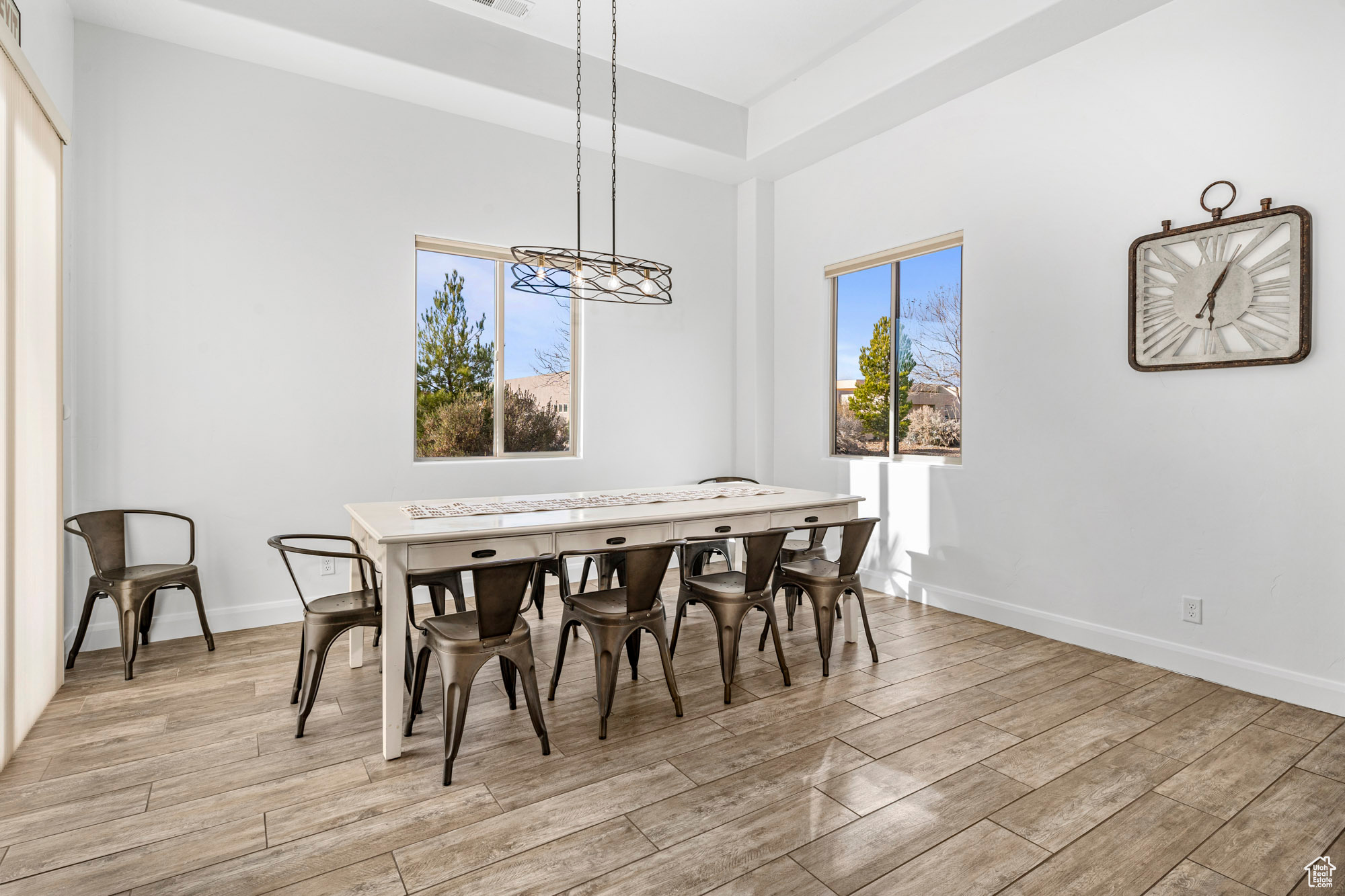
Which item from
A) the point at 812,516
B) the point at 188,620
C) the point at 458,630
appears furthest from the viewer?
the point at 188,620

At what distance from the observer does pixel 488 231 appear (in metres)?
Answer: 4.61

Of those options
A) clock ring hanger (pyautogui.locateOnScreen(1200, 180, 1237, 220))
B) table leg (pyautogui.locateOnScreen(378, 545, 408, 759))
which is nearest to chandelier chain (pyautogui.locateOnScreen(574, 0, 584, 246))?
table leg (pyautogui.locateOnScreen(378, 545, 408, 759))

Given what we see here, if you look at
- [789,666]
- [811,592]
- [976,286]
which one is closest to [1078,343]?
[976,286]

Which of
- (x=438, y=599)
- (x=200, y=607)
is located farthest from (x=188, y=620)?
(x=438, y=599)

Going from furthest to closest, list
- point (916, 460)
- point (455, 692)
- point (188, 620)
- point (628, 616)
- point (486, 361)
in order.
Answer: point (486, 361)
point (916, 460)
point (188, 620)
point (628, 616)
point (455, 692)

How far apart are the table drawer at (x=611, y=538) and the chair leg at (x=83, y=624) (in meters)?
2.36

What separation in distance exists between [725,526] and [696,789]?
134 centimetres

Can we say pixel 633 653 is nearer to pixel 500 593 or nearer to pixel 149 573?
pixel 500 593

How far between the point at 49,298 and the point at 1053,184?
4859mm

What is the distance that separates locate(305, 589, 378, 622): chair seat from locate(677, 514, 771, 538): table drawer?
53.1 inches

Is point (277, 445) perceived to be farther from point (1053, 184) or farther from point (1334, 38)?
point (1334, 38)

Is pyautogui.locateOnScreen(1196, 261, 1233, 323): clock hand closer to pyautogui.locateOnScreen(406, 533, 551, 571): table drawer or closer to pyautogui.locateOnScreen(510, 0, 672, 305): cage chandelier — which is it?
pyautogui.locateOnScreen(510, 0, 672, 305): cage chandelier

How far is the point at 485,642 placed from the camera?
7.71ft

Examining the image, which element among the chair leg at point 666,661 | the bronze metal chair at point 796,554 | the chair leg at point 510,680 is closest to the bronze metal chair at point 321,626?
the chair leg at point 510,680
